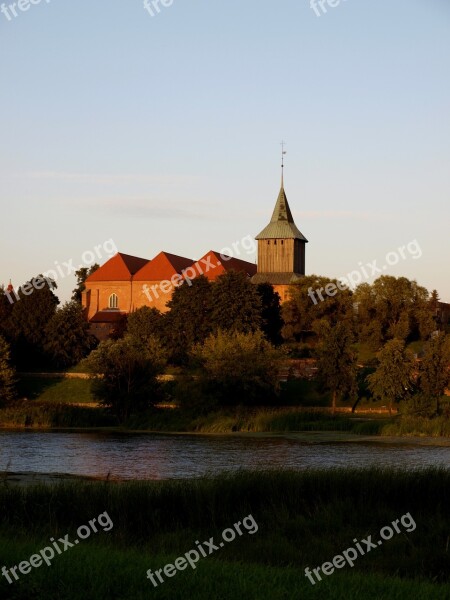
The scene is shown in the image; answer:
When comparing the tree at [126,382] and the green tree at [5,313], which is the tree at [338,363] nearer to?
the tree at [126,382]

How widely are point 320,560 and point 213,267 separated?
3837 inches

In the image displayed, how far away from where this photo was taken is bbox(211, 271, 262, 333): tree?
77688mm

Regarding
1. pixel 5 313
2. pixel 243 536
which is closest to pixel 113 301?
pixel 5 313

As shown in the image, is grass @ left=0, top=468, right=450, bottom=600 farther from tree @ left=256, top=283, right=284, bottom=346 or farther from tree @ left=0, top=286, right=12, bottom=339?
tree @ left=0, top=286, right=12, bottom=339

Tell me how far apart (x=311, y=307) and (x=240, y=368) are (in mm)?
35096

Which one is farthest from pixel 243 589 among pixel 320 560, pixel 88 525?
pixel 88 525

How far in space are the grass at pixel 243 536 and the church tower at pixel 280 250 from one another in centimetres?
9534

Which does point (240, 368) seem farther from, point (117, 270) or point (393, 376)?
point (117, 270)

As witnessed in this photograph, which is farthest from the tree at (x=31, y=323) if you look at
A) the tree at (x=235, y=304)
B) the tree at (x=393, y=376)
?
the tree at (x=393, y=376)

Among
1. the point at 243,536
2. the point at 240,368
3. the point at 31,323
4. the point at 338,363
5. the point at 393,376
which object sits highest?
the point at 31,323

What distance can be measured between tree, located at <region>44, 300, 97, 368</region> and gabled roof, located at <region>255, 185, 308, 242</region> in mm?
40700

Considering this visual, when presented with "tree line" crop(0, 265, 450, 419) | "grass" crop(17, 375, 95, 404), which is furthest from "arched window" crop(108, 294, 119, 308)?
"grass" crop(17, 375, 95, 404)

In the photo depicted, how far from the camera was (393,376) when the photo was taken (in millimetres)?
57719

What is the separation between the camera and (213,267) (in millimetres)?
111938
